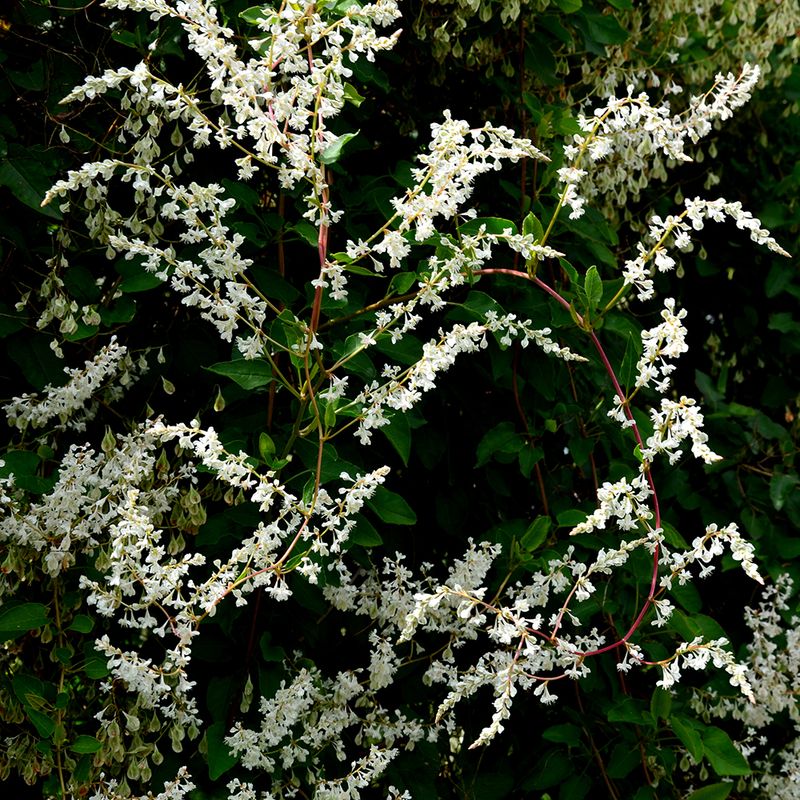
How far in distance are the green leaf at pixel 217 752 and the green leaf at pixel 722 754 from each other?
1012 mm

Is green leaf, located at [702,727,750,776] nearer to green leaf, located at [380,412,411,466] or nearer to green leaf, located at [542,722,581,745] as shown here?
green leaf, located at [542,722,581,745]

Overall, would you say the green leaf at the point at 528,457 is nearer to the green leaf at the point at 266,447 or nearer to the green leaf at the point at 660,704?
the green leaf at the point at 660,704

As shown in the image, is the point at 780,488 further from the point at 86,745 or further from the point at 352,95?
the point at 86,745

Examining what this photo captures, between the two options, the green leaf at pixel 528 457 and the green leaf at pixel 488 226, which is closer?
the green leaf at pixel 488 226

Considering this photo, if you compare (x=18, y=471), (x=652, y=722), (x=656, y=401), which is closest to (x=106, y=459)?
(x=18, y=471)

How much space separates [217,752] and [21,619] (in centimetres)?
43

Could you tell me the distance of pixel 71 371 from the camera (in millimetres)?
2027

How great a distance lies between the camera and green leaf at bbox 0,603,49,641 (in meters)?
1.91

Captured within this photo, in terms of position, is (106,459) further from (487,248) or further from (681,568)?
(681,568)

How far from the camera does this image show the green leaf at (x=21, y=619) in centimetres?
191

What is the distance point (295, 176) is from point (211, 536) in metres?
0.71

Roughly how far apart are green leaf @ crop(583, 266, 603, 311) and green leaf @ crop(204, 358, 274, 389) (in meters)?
0.60

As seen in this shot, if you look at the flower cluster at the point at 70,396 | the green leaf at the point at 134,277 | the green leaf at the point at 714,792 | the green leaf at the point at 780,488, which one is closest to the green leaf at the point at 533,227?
the green leaf at the point at 134,277

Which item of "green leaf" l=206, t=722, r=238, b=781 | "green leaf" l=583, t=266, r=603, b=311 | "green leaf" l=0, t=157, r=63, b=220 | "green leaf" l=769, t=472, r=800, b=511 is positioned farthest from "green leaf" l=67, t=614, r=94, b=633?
"green leaf" l=769, t=472, r=800, b=511
